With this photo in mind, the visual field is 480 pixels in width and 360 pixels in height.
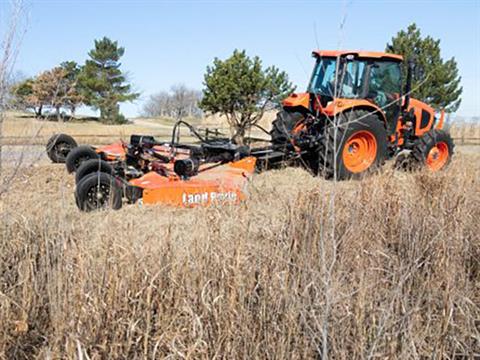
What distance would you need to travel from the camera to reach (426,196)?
4.61 metres

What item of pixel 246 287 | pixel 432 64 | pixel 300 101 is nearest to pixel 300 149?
pixel 300 101

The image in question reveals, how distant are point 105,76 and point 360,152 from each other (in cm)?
2959

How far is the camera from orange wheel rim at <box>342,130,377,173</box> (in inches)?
330

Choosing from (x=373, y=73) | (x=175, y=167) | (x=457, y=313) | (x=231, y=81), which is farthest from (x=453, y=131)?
(x=457, y=313)

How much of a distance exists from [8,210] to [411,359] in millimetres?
3035

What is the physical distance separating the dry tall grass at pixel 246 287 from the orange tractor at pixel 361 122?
13.9ft

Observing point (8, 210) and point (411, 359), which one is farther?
point (8, 210)

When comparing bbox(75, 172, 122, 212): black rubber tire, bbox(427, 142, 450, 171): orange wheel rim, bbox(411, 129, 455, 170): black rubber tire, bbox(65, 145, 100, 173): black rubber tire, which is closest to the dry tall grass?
bbox(75, 172, 122, 212): black rubber tire

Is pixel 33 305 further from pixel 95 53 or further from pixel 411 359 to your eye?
pixel 95 53

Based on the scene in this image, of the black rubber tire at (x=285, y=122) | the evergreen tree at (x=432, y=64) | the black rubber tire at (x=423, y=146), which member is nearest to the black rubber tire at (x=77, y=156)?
the black rubber tire at (x=285, y=122)

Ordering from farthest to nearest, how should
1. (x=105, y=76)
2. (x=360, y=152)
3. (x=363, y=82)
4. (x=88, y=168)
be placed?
(x=105, y=76) → (x=360, y=152) → (x=363, y=82) → (x=88, y=168)

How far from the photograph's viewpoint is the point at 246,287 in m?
2.92

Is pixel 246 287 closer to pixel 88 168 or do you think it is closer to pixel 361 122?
pixel 88 168

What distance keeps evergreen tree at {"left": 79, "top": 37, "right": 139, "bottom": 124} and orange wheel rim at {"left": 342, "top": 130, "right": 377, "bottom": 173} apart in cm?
2613
